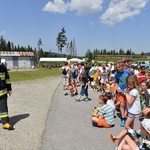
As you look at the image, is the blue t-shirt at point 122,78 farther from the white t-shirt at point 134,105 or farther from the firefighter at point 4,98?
the firefighter at point 4,98

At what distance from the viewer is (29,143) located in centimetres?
496

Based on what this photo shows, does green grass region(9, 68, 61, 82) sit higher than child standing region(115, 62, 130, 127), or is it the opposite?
child standing region(115, 62, 130, 127)

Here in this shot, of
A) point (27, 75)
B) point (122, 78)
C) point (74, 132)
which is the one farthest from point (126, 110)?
point (27, 75)

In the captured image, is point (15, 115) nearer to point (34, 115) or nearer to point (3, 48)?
point (34, 115)

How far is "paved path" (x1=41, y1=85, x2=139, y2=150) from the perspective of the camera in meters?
4.80

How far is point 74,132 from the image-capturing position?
5660mm

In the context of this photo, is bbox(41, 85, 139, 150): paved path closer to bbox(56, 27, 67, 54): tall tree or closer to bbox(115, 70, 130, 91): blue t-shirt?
bbox(115, 70, 130, 91): blue t-shirt

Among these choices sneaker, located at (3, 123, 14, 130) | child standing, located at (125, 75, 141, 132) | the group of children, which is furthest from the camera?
sneaker, located at (3, 123, 14, 130)

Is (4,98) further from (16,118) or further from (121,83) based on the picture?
(121,83)

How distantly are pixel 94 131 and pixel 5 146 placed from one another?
7.39 feet

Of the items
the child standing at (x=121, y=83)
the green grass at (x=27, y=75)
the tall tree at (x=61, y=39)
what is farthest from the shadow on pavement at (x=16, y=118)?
the tall tree at (x=61, y=39)

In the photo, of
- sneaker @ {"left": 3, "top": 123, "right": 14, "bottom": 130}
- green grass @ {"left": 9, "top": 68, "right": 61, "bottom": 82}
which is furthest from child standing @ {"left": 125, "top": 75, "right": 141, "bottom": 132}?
Answer: green grass @ {"left": 9, "top": 68, "right": 61, "bottom": 82}

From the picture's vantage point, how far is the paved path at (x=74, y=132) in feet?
15.8

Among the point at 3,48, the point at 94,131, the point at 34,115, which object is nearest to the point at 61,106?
the point at 34,115
